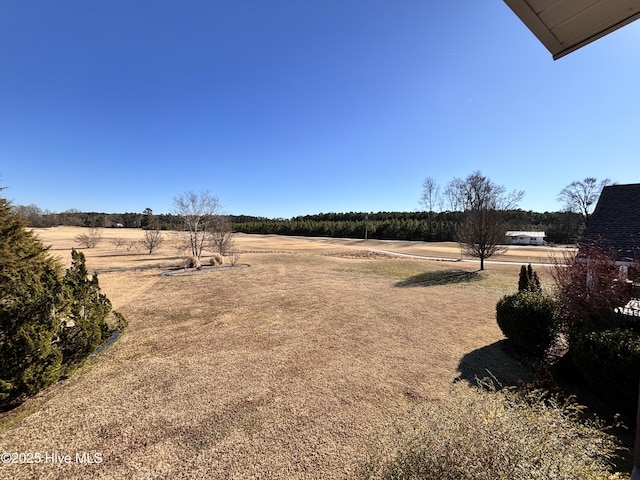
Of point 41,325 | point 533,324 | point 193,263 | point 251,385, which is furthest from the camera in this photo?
point 193,263

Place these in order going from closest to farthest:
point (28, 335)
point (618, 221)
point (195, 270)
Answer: point (28, 335), point (618, 221), point (195, 270)

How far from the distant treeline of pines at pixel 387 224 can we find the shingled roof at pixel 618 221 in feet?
69.1

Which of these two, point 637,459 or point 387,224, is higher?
point 387,224

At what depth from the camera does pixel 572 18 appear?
56.8 inches

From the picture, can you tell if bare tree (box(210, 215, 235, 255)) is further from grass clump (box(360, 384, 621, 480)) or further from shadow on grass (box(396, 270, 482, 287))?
grass clump (box(360, 384, 621, 480))

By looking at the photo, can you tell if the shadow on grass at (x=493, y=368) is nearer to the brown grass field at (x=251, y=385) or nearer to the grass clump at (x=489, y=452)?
the brown grass field at (x=251, y=385)

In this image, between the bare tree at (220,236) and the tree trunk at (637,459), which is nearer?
the tree trunk at (637,459)

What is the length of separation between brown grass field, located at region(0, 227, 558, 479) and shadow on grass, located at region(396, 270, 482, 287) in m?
3.82

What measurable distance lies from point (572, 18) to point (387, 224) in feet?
172

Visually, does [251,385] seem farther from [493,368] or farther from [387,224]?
[387,224]

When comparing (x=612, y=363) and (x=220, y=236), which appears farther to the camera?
(x=220, y=236)

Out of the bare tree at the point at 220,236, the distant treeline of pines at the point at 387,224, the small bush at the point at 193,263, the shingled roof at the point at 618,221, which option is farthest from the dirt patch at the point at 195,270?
the shingled roof at the point at 618,221

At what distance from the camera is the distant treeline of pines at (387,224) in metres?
44.2

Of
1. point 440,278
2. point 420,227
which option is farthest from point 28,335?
point 420,227
